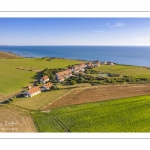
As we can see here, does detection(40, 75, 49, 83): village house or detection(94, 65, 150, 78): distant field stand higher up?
detection(94, 65, 150, 78): distant field

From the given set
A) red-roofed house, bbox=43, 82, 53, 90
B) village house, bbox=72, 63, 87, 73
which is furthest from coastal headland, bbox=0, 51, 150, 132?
village house, bbox=72, 63, 87, 73

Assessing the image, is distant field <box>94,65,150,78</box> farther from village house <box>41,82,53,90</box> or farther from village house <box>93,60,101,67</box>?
village house <box>41,82,53,90</box>

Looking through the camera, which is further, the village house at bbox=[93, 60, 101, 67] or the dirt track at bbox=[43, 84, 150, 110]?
the village house at bbox=[93, 60, 101, 67]

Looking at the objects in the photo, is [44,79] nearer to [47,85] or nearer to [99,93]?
[47,85]

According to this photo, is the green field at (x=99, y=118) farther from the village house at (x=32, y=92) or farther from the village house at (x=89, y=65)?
the village house at (x=89, y=65)
